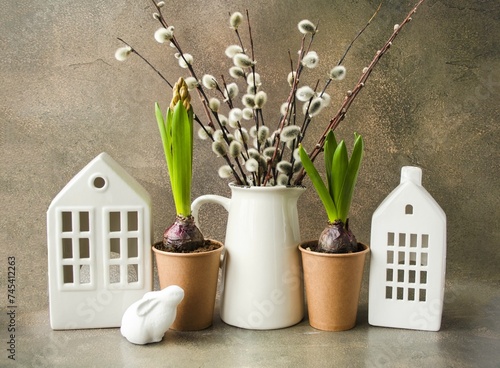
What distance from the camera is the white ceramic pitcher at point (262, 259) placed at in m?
0.86

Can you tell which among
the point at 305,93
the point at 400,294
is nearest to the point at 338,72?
the point at 305,93

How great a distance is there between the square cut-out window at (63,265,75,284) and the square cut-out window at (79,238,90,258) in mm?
25

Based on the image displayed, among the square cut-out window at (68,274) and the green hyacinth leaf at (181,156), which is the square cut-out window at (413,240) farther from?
the square cut-out window at (68,274)

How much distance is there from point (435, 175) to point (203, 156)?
395 millimetres

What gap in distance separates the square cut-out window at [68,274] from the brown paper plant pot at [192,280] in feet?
0.41

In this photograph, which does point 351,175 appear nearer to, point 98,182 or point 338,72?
point 338,72

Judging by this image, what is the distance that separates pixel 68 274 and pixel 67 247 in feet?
0.13

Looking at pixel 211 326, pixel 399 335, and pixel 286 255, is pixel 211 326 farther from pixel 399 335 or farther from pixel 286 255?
pixel 399 335

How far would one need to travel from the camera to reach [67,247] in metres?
0.88

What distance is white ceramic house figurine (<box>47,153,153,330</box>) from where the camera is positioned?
0.84m

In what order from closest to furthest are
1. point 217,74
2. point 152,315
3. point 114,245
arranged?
point 152,315 < point 114,245 < point 217,74

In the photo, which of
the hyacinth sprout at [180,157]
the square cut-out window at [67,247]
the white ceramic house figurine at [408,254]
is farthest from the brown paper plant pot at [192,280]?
the white ceramic house figurine at [408,254]

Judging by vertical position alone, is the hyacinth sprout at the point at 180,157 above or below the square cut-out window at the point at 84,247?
above

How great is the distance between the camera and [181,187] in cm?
85
